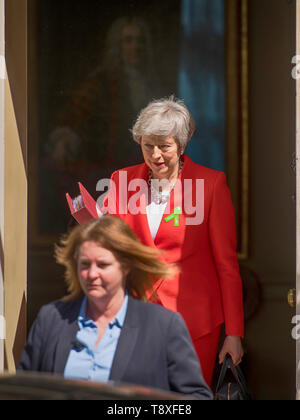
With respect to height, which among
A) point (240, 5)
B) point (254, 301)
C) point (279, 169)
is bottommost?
point (254, 301)

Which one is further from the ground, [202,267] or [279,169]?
[279,169]

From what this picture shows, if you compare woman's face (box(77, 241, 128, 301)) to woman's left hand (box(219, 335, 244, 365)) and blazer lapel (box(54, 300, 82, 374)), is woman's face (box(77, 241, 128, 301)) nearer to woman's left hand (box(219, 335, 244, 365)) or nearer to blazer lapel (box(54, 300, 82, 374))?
blazer lapel (box(54, 300, 82, 374))

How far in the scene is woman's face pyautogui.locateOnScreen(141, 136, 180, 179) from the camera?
3965 millimetres

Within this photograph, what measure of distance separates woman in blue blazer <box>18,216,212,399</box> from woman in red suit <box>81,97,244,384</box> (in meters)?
0.86

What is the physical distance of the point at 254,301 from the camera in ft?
21.5

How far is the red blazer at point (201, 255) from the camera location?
4016 mm

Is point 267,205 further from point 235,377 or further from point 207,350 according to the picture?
point 235,377

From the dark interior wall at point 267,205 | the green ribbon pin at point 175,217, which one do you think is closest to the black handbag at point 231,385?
the green ribbon pin at point 175,217

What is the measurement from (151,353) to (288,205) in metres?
3.10

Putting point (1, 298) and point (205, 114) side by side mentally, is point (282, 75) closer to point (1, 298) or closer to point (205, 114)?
point (205, 114)

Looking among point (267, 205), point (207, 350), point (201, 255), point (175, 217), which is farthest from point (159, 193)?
point (267, 205)
